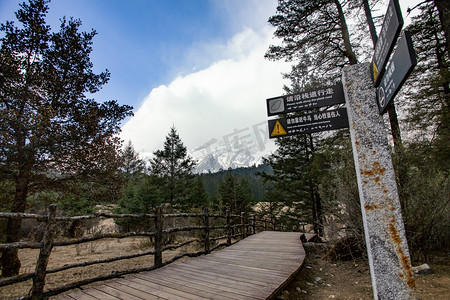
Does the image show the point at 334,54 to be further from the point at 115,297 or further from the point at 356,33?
the point at 115,297

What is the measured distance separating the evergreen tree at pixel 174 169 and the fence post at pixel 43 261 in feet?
56.4

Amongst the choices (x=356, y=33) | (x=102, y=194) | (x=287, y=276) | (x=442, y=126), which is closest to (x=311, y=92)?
(x=287, y=276)

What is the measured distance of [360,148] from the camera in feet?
8.75

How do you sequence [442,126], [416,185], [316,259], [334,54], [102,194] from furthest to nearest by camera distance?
1. [334,54]
2. [442,126]
3. [102,194]
4. [316,259]
5. [416,185]

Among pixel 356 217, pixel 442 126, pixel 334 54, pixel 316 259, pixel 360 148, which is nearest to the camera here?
pixel 360 148

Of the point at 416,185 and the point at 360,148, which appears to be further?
the point at 416,185

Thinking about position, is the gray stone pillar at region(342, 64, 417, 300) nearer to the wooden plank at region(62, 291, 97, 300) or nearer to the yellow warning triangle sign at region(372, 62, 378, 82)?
the yellow warning triangle sign at region(372, 62, 378, 82)

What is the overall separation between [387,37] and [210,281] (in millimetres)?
3778

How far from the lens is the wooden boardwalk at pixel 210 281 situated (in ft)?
9.20

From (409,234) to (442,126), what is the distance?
22.2 feet

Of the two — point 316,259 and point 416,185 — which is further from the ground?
point 416,185

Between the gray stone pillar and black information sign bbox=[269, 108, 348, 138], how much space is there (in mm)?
240

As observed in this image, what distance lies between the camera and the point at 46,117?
5.09 meters

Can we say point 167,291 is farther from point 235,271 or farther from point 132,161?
point 132,161
